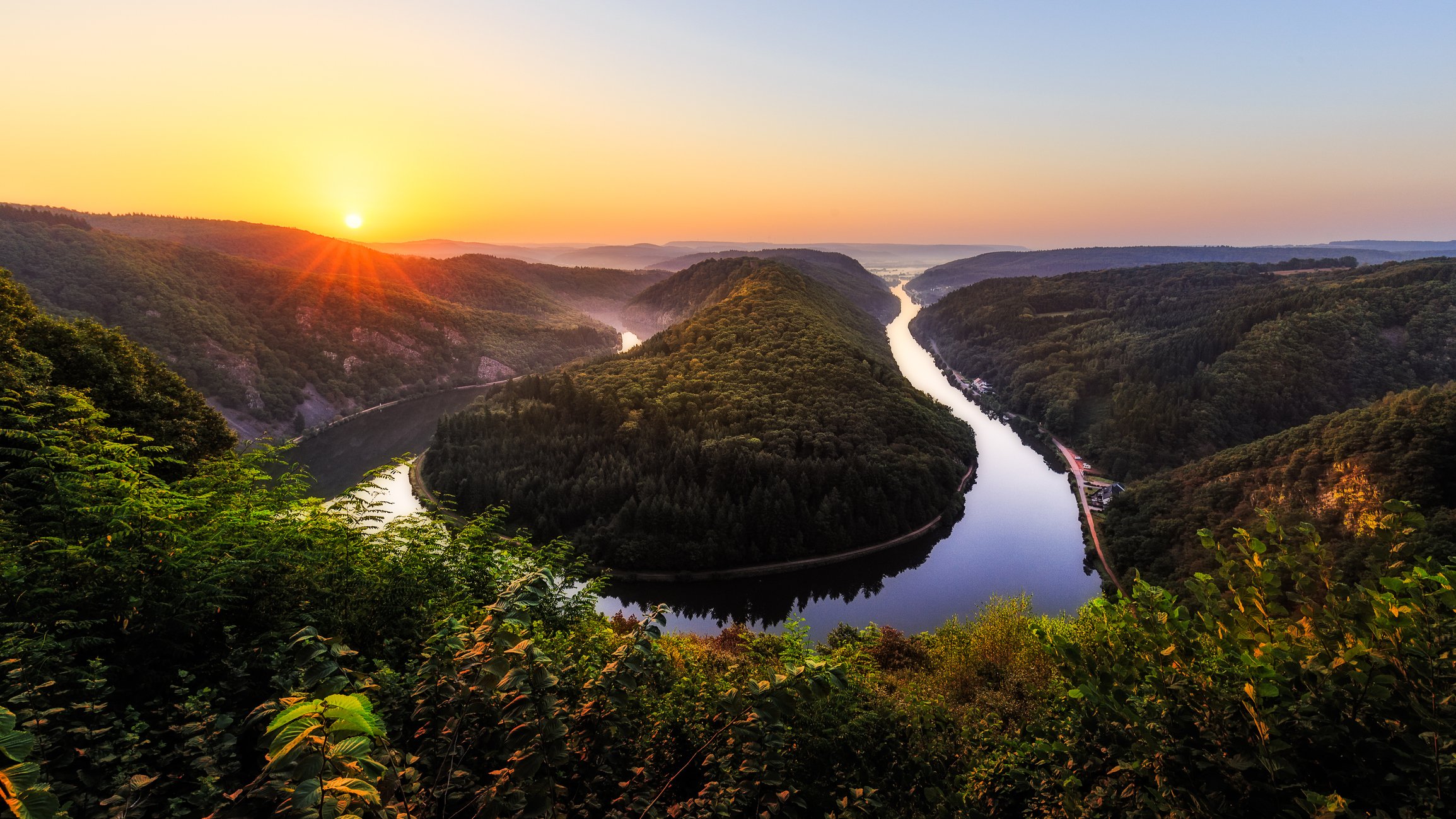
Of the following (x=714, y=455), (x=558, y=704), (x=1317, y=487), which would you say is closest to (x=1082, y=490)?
(x=1317, y=487)

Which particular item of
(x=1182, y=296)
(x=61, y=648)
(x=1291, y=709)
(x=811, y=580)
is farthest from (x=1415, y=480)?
(x=1182, y=296)

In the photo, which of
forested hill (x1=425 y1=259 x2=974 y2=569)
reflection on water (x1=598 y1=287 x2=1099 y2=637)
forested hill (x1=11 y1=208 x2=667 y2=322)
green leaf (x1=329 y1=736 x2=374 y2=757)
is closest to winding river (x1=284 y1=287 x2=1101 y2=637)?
reflection on water (x1=598 y1=287 x2=1099 y2=637)

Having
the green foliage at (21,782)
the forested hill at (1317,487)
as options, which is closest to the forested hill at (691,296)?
the forested hill at (1317,487)

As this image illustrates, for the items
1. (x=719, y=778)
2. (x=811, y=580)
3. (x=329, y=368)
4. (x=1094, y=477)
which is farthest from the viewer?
(x=329, y=368)

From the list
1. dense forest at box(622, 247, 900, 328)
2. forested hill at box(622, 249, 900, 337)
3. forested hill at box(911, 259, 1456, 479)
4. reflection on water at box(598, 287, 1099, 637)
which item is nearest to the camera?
reflection on water at box(598, 287, 1099, 637)

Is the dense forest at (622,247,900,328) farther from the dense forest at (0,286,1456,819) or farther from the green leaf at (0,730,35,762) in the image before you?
the green leaf at (0,730,35,762)

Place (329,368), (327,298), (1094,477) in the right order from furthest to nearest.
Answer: (327,298) < (329,368) < (1094,477)

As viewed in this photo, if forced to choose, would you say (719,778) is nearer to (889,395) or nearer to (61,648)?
(61,648)
